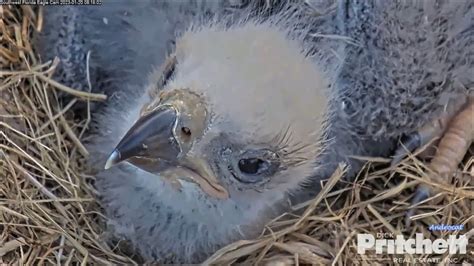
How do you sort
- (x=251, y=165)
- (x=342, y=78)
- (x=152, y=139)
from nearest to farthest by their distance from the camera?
(x=152, y=139) < (x=251, y=165) < (x=342, y=78)

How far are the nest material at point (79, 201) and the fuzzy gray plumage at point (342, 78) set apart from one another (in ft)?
0.19

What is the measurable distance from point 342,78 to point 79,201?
2.33 feet

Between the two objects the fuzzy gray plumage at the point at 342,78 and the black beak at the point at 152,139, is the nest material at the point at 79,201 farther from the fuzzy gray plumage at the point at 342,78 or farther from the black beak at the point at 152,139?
the black beak at the point at 152,139

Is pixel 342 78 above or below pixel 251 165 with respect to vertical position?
above

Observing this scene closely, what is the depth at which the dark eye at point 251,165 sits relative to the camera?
5.22ft

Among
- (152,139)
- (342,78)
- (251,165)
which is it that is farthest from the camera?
(342,78)

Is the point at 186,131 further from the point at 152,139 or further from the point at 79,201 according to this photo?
the point at 79,201

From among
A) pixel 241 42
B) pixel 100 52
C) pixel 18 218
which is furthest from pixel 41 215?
pixel 241 42

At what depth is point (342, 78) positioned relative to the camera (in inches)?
71.4

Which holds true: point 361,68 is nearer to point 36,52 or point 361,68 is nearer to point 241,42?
point 241,42

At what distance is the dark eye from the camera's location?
5.22 ft

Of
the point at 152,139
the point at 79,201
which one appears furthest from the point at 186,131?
the point at 79,201

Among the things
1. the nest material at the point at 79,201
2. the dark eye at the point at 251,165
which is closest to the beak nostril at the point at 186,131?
the dark eye at the point at 251,165

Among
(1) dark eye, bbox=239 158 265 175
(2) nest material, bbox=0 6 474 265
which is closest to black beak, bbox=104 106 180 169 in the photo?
(1) dark eye, bbox=239 158 265 175
